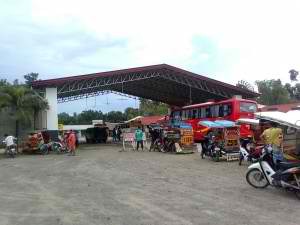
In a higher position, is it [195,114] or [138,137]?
[195,114]

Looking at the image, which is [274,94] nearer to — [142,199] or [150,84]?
[150,84]

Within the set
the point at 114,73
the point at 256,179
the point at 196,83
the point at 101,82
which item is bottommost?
the point at 256,179

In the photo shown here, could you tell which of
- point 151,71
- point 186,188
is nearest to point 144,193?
point 186,188

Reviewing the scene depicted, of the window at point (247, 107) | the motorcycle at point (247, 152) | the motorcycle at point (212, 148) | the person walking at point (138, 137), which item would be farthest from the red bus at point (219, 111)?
the motorcycle at point (247, 152)

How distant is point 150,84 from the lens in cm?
4847

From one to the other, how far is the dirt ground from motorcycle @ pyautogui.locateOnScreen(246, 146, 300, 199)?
0.83ft

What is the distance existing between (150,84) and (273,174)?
36957mm

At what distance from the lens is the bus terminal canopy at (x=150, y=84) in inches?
1491

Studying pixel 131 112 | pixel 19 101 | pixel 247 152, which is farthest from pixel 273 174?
pixel 131 112

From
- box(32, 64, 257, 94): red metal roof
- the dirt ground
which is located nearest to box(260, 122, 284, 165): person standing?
the dirt ground

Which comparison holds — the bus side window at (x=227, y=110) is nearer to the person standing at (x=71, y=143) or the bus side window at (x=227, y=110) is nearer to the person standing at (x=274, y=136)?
the person standing at (x=71, y=143)

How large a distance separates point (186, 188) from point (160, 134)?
16741 millimetres

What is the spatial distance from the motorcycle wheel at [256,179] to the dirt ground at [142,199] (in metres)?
0.23

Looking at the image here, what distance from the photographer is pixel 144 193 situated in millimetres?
11695
